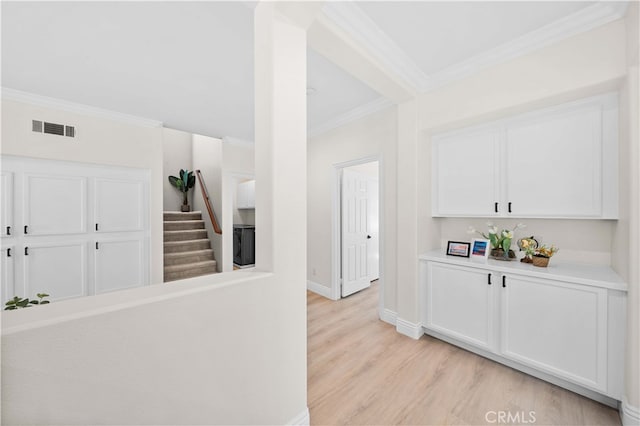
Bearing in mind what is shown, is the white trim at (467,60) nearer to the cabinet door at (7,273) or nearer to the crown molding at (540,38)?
the crown molding at (540,38)

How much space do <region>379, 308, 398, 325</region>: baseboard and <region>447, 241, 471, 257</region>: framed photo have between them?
3.14ft

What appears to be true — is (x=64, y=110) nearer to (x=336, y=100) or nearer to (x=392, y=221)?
(x=336, y=100)

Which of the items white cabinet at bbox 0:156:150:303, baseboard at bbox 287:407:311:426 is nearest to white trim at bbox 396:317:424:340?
baseboard at bbox 287:407:311:426

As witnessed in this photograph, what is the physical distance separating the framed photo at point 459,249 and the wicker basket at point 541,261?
51 centimetres

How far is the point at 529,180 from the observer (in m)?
2.12

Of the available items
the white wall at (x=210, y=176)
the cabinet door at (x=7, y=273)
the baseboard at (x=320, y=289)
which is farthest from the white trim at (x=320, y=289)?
the cabinet door at (x=7, y=273)

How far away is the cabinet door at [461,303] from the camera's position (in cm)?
216

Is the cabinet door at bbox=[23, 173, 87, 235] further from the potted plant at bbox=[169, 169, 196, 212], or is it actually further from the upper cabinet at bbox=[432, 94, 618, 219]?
the upper cabinet at bbox=[432, 94, 618, 219]

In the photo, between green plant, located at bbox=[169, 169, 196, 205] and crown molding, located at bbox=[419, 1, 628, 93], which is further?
green plant, located at bbox=[169, 169, 196, 205]

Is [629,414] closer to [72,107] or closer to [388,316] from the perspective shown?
[388,316]

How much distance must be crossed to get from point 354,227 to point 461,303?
1922 mm

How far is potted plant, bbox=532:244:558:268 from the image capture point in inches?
78.8

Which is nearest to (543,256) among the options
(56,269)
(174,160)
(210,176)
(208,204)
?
(56,269)

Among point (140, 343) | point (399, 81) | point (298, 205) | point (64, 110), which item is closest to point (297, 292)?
point (298, 205)
